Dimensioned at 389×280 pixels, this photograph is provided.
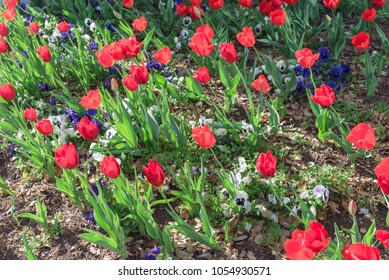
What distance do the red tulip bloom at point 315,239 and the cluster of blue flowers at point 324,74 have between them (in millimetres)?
1592

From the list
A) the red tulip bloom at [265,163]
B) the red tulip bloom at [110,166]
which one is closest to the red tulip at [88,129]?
the red tulip bloom at [110,166]

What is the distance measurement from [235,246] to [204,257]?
0.55 ft

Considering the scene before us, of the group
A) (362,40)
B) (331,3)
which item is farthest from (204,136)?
(331,3)

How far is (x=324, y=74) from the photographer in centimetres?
374

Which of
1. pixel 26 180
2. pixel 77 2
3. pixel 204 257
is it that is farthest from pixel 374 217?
pixel 77 2

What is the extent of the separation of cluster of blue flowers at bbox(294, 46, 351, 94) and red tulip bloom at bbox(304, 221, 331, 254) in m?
1.59

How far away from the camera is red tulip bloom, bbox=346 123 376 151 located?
98.2 inches

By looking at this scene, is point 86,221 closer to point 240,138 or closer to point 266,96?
point 240,138

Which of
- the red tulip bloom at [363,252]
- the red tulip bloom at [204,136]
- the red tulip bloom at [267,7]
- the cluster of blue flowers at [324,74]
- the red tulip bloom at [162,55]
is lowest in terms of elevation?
the cluster of blue flowers at [324,74]

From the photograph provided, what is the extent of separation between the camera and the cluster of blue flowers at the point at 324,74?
354cm

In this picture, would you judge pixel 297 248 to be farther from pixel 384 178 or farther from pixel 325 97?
pixel 325 97

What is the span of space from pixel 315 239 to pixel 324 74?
194cm

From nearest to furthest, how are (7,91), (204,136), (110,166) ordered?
(110,166)
(204,136)
(7,91)

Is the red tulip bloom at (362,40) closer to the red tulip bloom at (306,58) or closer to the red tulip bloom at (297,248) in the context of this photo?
the red tulip bloom at (306,58)
